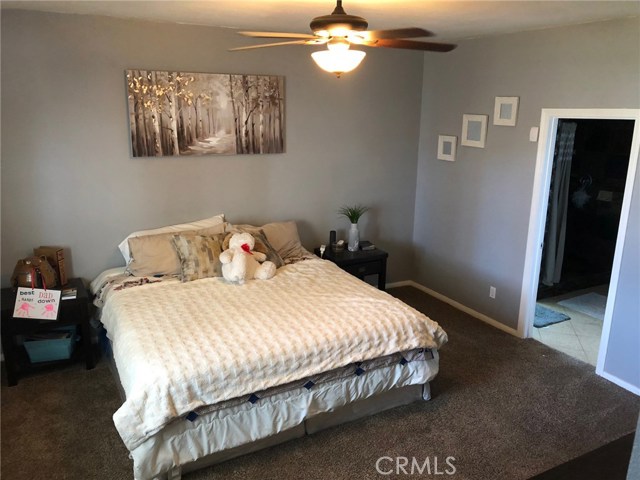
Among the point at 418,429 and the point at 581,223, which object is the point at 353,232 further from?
the point at 581,223

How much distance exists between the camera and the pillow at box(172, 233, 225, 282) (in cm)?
350

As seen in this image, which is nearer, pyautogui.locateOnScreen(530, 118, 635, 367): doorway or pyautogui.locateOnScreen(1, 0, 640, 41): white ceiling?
pyautogui.locateOnScreen(1, 0, 640, 41): white ceiling

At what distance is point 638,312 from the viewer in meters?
3.21

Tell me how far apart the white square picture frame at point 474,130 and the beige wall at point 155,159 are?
1.93ft

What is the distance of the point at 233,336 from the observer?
265 cm

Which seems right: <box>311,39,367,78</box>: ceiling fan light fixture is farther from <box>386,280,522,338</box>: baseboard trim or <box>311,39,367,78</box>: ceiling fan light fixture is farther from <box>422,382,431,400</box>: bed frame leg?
<box>386,280,522,338</box>: baseboard trim

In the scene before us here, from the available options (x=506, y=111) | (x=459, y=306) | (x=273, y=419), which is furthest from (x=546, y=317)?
(x=273, y=419)

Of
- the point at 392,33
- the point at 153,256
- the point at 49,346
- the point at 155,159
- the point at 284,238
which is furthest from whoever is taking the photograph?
the point at 284,238

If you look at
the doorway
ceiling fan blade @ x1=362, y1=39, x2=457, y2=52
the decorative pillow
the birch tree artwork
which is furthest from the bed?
the doorway

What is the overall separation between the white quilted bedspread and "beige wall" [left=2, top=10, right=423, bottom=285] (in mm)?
736

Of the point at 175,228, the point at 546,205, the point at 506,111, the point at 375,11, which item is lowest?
the point at 175,228

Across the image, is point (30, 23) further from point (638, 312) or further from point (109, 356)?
point (638, 312)

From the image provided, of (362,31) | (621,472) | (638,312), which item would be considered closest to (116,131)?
(362,31)

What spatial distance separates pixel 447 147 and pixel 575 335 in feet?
6.42
